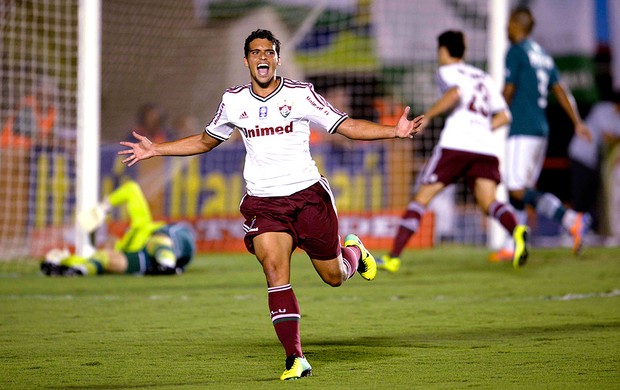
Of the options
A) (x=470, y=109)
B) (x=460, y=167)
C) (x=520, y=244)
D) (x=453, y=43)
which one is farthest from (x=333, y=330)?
(x=453, y=43)

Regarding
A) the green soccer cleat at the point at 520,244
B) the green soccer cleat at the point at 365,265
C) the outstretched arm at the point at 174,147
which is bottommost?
the green soccer cleat at the point at 520,244

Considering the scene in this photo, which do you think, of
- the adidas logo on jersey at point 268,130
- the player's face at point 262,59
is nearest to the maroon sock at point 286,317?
Result: the adidas logo on jersey at point 268,130

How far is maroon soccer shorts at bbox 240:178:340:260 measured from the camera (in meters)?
5.81

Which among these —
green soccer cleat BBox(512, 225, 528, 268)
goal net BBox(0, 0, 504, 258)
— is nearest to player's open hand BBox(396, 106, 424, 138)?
green soccer cleat BBox(512, 225, 528, 268)

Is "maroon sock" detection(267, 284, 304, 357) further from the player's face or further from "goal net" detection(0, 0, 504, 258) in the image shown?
"goal net" detection(0, 0, 504, 258)

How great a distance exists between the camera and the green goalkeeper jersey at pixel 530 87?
1179 centimetres

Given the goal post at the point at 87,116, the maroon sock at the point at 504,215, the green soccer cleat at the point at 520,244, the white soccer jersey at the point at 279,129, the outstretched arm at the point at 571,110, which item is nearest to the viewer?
the white soccer jersey at the point at 279,129

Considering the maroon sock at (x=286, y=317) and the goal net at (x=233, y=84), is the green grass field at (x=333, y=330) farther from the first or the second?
the goal net at (x=233, y=84)

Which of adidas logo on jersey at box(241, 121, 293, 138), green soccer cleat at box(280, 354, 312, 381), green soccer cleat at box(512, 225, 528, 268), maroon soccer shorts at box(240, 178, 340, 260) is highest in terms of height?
adidas logo on jersey at box(241, 121, 293, 138)

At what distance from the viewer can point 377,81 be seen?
1579 centimetres

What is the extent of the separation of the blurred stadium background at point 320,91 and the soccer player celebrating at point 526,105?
101 inches

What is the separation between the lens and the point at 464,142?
1038 centimetres

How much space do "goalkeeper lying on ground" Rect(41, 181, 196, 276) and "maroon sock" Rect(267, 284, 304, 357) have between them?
577cm

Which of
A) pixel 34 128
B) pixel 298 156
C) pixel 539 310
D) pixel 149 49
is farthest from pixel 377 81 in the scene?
pixel 298 156
